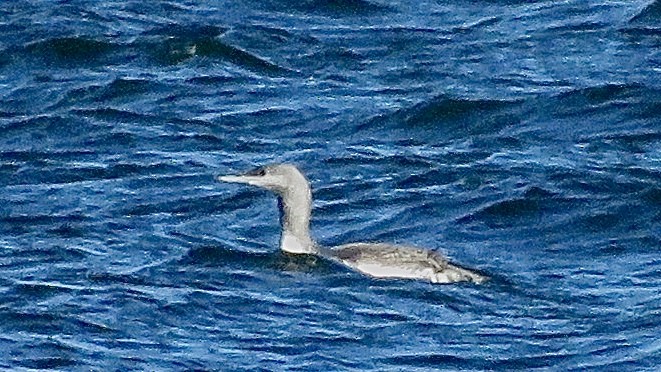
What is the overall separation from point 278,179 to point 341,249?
1.89 feet

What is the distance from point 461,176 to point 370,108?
1622 mm

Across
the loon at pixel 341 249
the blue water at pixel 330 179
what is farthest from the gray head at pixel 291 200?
the blue water at pixel 330 179

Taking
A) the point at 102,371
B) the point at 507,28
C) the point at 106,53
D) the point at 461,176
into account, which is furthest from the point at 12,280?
the point at 507,28

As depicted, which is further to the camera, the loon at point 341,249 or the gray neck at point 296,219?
the gray neck at point 296,219

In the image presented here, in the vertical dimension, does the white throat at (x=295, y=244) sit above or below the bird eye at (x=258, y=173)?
below

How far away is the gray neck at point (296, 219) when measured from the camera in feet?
50.2

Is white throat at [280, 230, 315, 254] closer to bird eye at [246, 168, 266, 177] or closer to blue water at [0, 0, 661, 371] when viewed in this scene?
blue water at [0, 0, 661, 371]

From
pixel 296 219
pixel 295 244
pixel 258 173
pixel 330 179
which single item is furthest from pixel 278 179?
pixel 330 179

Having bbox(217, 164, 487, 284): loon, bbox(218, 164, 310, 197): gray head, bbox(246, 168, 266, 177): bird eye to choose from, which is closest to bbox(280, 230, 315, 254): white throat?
bbox(217, 164, 487, 284): loon

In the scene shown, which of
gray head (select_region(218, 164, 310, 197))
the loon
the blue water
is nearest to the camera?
the blue water

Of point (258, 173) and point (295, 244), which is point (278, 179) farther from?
point (295, 244)

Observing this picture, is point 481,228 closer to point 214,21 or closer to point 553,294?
point 553,294

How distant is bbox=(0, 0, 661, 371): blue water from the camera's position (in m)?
13.7

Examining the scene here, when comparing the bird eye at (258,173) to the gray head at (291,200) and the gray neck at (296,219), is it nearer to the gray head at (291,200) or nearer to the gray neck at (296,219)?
the gray head at (291,200)
